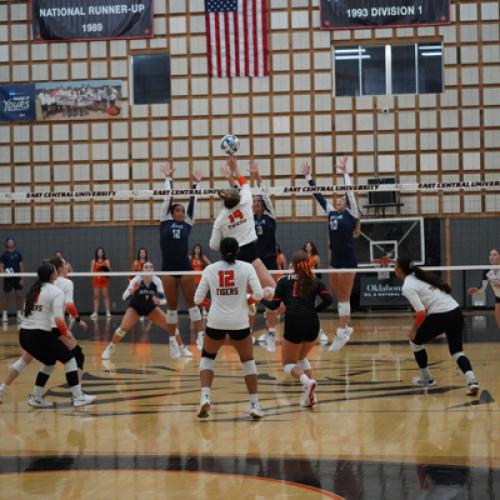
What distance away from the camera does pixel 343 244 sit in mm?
14461

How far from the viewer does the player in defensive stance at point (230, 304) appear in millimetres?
9094

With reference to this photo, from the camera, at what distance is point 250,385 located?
30.3 ft

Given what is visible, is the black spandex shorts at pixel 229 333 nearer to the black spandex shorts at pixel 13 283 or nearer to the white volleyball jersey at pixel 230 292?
the white volleyball jersey at pixel 230 292

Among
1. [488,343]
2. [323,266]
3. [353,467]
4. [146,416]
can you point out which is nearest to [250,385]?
[146,416]

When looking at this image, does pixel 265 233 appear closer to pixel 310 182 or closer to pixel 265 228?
pixel 265 228

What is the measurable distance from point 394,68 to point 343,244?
1062 cm

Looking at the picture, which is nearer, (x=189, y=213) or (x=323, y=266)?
(x=189, y=213)

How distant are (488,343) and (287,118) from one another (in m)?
10.3

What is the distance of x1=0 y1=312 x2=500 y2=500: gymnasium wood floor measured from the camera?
656 cm

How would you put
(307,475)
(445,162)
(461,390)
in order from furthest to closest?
(445,162) < (461,390) < (307,475)

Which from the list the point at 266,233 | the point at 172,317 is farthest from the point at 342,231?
the point at 172,317

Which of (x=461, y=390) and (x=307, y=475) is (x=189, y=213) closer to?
(x=461, y=390)

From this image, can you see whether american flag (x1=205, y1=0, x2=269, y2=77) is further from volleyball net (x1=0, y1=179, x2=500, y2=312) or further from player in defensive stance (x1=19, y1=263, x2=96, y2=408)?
player in defensive stance (x1=19, y1=263, x2=96, y2=408)

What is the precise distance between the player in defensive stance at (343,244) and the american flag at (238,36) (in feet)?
33.8
